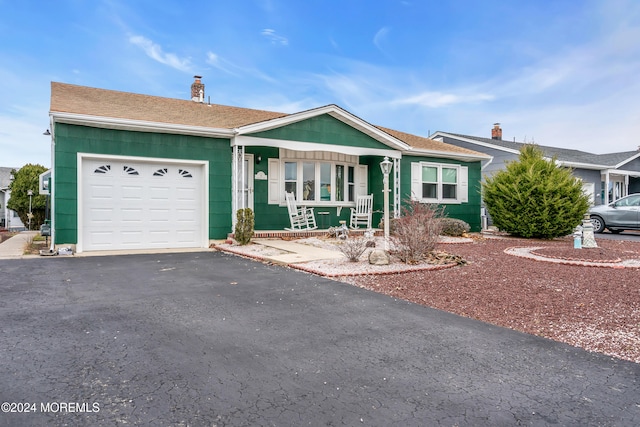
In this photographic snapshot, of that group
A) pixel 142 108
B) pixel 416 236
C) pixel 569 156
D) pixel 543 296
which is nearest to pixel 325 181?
pixel 142 108

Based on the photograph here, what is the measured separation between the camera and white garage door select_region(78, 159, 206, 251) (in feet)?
30.9

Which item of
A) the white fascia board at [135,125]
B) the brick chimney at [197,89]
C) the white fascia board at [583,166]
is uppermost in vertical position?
the brick chimney at [197,89]

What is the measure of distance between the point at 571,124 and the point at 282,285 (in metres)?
21.2

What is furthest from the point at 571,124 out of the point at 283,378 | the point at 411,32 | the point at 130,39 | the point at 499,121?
the point at 283,378

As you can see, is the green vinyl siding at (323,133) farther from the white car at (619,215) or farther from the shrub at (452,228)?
the white car at (619,215)

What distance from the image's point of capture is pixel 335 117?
12180mm

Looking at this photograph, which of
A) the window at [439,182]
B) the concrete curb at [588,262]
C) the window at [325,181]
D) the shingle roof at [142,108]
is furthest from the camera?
the window at [439,182]

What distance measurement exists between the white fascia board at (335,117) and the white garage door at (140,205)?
1833 mm

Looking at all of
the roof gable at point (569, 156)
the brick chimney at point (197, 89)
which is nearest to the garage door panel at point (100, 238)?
the brick chimney at point (197, 89)

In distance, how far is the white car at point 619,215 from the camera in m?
14.8

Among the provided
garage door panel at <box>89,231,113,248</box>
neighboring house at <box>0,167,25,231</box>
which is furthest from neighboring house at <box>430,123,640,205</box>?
neighboring house at <box>0,167,25,231</box>

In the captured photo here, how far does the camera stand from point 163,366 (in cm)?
282

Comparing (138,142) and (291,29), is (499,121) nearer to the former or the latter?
(291,29)

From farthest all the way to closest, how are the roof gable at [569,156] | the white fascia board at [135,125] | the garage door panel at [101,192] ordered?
the roof gable at [569,156] → the garage door panel at [101,192] → the white fascia board at [135,125]
